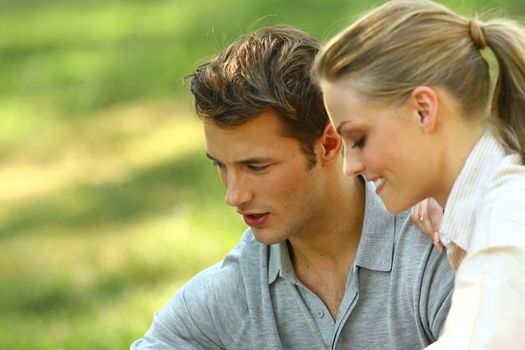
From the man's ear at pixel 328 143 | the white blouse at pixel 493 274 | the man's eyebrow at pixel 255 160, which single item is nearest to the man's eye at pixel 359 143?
the white blouse at pixel 493 274

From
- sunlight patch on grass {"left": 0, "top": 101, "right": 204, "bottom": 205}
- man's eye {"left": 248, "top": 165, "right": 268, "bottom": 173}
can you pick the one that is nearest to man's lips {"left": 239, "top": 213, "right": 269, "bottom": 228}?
man's eye {"left": 248, "top": 165, "right": 268, "bottom": 173}

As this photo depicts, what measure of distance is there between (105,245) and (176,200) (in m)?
0.52

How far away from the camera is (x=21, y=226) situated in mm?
7473

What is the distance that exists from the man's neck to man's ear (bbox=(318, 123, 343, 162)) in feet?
0.28

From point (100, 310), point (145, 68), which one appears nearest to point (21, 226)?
point (100, 310)

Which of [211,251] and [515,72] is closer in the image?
[515,72]

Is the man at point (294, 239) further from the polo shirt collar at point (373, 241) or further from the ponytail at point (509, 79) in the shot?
the ponytail at point (509, 79)

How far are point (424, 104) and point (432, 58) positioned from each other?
0.13 m

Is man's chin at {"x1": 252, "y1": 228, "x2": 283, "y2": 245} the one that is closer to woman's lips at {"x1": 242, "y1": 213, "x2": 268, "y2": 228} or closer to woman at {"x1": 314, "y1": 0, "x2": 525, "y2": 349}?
woman's lips at {"x1": 242, "y1": 213, "x2": 268, "y2": 228}

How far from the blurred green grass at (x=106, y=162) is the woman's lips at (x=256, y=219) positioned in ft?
4.46

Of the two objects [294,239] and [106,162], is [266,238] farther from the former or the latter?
[106,162]

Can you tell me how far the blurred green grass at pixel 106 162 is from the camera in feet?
21.0

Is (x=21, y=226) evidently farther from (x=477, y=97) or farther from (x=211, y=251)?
(x=477, y=97)

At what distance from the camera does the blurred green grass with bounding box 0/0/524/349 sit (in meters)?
6.39
